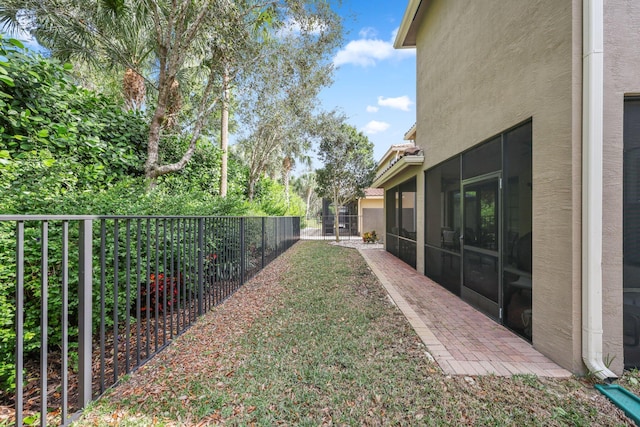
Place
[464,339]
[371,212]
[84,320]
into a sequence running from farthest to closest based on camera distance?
1. [371,212]
2. [464,339]
3. [84,320]

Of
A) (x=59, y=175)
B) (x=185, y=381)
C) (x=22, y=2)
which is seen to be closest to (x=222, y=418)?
(x=185, y=381)

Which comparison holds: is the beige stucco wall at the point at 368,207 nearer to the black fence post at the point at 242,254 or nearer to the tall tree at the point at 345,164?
the tall tree at the point at 345,164

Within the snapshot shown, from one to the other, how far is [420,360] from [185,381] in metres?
2.33

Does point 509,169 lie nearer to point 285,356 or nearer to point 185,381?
point 285,356

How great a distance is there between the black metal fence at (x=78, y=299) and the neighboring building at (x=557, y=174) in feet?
13.4

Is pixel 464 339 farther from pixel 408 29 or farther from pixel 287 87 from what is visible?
pixel 287 87

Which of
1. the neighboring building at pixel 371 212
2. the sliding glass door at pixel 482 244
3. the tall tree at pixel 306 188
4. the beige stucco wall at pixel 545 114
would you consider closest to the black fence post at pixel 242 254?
the sliding glass door at pixel 482 244

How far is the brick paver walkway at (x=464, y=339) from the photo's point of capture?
8.82ft

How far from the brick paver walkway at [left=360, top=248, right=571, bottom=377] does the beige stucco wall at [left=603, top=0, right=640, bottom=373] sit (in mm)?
671

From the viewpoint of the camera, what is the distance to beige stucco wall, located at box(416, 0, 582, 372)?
2.56 metres

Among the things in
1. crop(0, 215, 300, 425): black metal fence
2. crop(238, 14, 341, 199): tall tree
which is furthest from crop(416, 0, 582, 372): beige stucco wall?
crop(238, 14, 341, 199): tall tree

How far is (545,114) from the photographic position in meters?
2.86

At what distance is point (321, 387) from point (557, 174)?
121 inches

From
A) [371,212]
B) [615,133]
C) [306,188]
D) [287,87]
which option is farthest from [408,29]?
[306,188]
